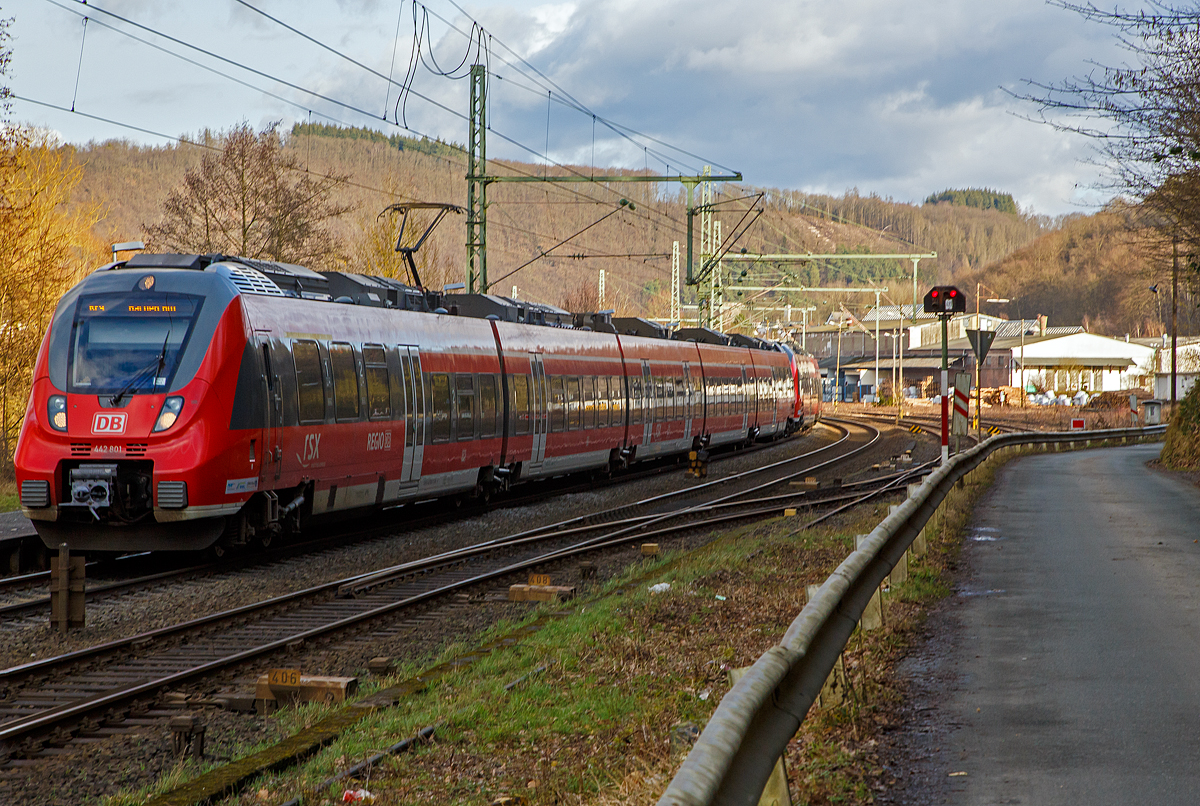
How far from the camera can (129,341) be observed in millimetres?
13672

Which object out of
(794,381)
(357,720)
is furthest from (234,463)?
(794,381)

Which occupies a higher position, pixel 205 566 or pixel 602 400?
pixel 602 400

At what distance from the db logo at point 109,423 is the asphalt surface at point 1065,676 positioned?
8.76m

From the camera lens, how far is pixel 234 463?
44.8 ft

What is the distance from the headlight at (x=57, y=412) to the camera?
44.3ft

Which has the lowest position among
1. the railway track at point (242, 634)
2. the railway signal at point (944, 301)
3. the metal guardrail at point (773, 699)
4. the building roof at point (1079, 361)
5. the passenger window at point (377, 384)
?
the railway track at point (242, 634)

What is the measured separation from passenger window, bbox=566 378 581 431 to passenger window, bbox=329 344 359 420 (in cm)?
869

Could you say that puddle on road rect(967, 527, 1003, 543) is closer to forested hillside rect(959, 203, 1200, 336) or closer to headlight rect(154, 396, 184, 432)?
headlight rect(154, 396, 184, 432)

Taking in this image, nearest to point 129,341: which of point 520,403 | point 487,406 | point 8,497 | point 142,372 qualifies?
point 142,372

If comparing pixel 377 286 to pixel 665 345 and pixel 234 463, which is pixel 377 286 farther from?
pixel 665 345

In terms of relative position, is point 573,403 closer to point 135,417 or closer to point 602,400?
point 602,400

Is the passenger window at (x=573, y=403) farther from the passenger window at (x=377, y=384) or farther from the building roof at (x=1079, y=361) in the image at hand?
the building roof at (x=1079, y=361)

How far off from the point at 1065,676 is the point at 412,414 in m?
12.0

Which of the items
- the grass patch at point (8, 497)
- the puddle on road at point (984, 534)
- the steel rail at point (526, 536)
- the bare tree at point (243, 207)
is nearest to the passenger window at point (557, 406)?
the steel rail at point (526, 536)
